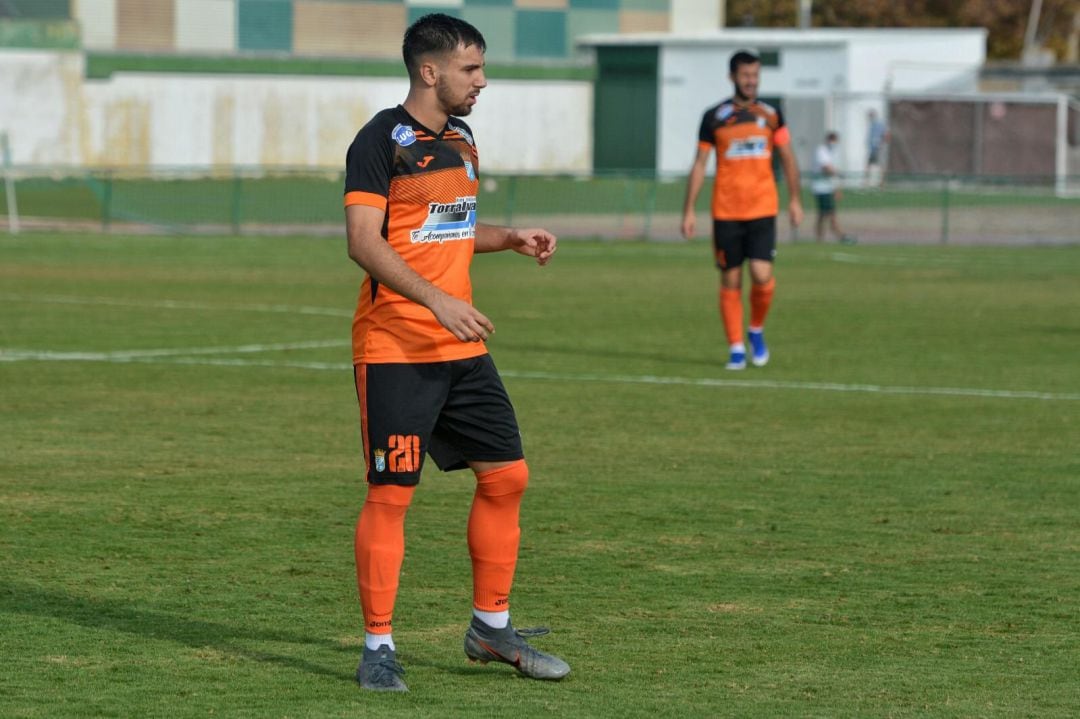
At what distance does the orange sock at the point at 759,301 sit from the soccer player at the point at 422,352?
32.3 ft

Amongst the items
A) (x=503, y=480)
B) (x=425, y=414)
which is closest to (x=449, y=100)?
(x=425, y=414)

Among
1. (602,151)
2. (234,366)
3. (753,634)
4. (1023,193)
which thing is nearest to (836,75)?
(602,151)

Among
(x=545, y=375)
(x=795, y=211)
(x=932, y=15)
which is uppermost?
(x=932, y=15)

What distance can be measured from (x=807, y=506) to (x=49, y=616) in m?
3.95

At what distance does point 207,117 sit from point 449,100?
172ft

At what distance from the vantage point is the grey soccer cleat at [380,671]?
6.12 metres

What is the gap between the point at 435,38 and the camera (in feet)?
20.3

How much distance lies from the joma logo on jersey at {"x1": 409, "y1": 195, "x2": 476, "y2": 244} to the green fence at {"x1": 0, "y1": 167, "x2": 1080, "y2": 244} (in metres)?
31.3

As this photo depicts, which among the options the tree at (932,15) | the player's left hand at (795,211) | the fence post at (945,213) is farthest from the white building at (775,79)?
the player's left hand at (795,211)

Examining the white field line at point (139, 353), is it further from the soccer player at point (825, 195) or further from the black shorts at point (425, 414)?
the soccer player at point (825, 195)

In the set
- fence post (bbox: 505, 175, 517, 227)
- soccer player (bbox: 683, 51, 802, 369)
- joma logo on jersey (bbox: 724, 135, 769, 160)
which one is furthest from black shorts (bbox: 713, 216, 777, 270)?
fence post (bbox: 505, 175, 517, 227)

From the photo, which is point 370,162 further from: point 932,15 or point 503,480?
point 932,15

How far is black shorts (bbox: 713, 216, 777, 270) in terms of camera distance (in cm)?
1603

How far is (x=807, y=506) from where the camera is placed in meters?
9.67
